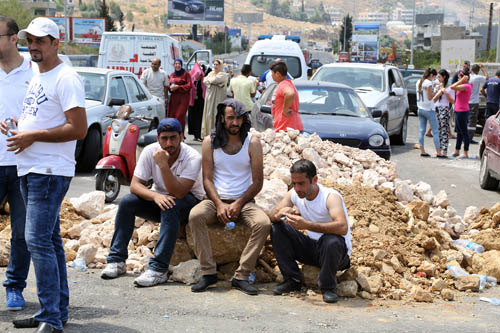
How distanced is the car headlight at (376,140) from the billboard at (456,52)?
22565 mm

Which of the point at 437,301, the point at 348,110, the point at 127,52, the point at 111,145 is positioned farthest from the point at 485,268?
the point at 127,52

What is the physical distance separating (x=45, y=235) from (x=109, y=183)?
214 inches

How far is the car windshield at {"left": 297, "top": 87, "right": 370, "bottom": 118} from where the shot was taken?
13.4m

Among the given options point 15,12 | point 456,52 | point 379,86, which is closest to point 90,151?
point 379,86

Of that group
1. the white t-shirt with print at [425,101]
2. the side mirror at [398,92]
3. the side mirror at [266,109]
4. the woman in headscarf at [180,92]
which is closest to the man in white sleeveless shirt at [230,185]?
the side mirror at [266,109]

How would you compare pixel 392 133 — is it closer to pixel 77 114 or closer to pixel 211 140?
pixel 211 140

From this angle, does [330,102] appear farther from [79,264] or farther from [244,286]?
[244,286]

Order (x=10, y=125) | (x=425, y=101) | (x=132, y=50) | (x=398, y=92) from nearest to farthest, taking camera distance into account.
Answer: (x=10, y=125) < (x=425, y=101) < (x=398, y=92) < (x=132, y=50)

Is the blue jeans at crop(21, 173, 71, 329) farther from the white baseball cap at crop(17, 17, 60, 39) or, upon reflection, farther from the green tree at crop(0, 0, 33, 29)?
the green tree at crop(0, 0, 33, 29)

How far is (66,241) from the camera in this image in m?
7.24

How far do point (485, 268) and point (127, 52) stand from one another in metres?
15.8

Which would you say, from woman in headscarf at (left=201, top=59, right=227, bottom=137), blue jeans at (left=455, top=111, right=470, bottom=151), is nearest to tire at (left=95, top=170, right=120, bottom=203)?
woman in headscarf at (left=201, top=59, right=227, bottom=137)

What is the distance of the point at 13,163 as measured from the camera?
5.12 meters

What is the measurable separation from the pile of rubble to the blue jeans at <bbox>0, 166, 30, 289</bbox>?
4.56 feet
